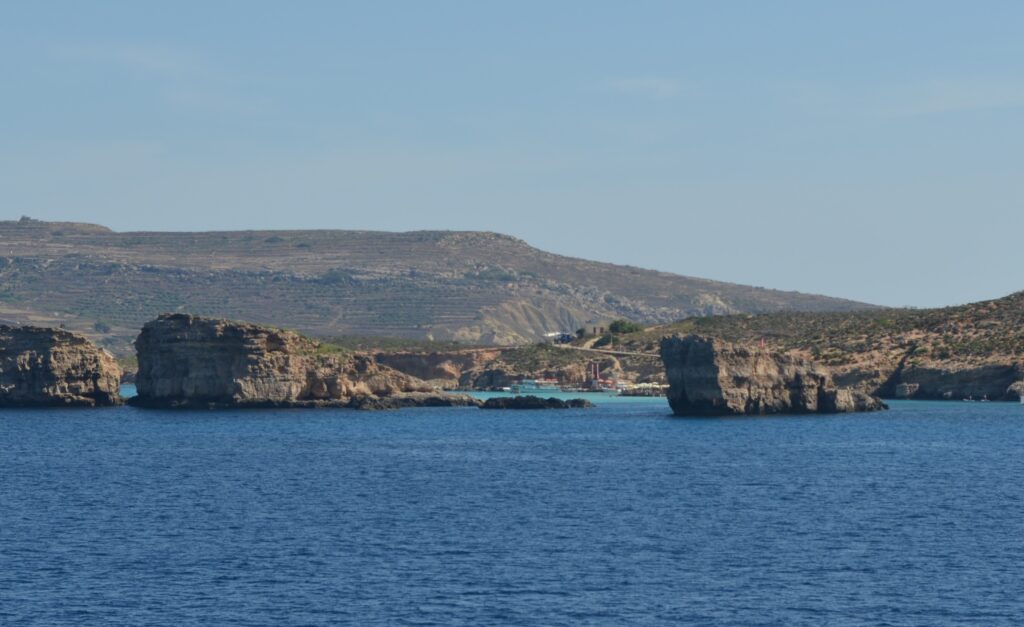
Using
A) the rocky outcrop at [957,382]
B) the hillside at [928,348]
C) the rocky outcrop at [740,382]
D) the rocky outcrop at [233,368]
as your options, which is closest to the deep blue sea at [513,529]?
the rocky outcrop at [740,382]

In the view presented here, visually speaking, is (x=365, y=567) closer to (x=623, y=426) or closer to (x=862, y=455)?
(x=862, y=455)

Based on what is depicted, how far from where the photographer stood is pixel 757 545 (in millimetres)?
54812

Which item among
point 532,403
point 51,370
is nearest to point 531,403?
point 532,403

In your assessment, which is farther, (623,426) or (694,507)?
(623,426)

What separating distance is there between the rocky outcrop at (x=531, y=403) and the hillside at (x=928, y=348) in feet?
82.0

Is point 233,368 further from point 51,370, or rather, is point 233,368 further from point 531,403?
point 531,403

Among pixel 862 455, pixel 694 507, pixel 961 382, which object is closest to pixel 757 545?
pixel 694 507

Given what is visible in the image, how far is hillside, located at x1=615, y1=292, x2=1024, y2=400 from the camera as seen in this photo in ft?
474

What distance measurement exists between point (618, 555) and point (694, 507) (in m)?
12.5

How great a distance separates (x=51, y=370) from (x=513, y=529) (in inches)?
3186

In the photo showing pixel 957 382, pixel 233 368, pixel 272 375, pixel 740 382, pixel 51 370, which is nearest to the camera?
pixel 740 382

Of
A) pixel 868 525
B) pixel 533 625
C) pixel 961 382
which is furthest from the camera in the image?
pixel 961 382

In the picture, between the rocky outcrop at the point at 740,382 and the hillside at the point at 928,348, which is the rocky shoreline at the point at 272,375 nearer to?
the rocky outcrop at the point at 740,382

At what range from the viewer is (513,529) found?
58531mm
